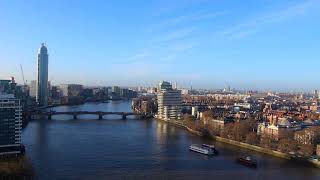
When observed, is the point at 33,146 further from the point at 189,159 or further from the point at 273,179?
the point at 273,179

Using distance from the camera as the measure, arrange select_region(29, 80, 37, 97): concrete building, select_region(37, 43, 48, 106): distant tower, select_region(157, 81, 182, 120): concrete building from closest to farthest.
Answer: select_region(157, 81, 182, 120): concrete building, select_region(37, 43, 48, 106): distant tower, select_region(29, 80, 37, 97): concrete building

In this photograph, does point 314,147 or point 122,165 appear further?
point 314,147

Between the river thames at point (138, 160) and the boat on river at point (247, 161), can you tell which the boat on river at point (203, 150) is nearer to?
the river thames at point (138, 160)

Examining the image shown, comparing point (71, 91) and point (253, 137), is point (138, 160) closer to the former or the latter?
point (253, 137)

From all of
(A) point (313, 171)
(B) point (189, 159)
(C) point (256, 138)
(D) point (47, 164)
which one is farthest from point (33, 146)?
(A) point (313, 171)

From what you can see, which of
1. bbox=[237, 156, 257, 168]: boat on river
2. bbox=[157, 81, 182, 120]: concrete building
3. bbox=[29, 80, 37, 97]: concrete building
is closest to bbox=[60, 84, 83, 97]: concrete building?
bbox=[29, 80, 37, 97]: concrete building

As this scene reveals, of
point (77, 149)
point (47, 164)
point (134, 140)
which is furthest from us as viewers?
point (134, 140)

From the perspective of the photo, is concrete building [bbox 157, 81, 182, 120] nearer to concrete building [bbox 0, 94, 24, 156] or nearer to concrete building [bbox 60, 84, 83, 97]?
concrete building [bbox 0, 94, 24, 156]
